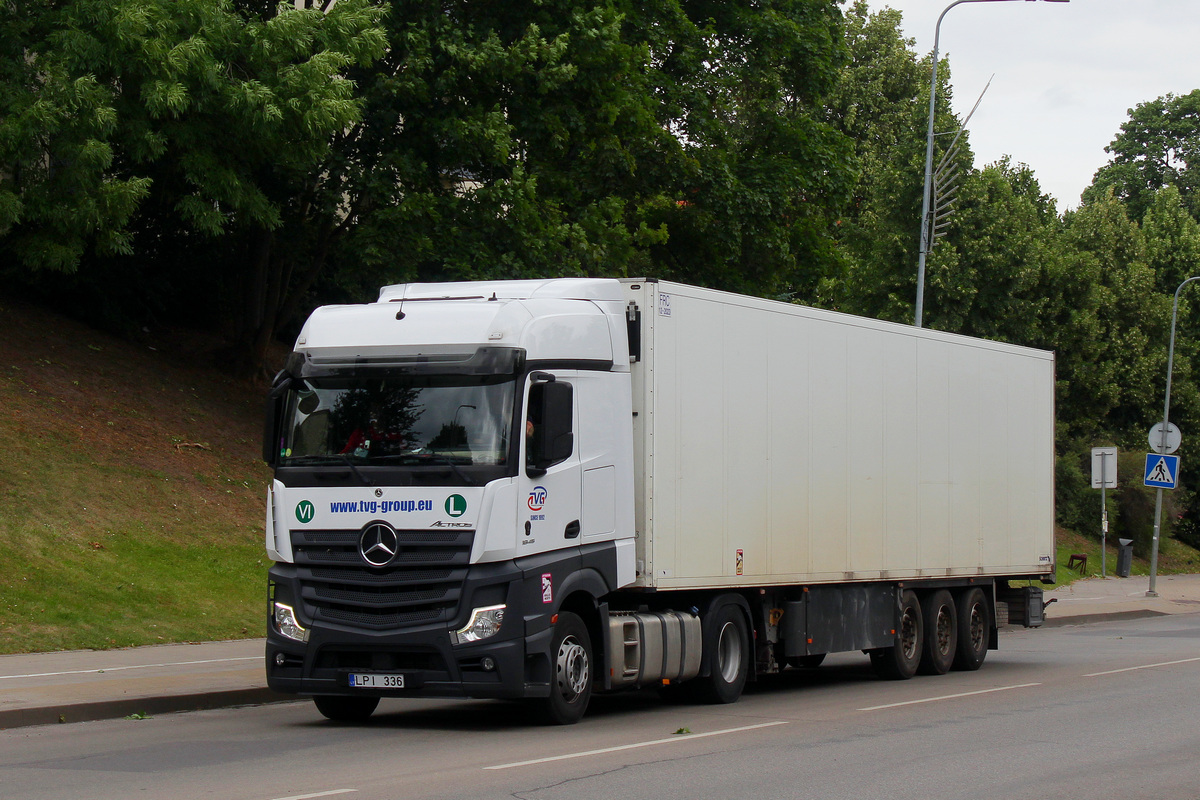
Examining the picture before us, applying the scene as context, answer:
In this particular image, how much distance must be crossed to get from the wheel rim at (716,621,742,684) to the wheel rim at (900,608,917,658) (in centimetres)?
367

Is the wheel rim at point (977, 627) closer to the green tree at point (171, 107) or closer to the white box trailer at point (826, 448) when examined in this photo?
the white box trailer at point (826, 448)

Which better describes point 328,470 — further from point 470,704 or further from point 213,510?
Result: point 213,510

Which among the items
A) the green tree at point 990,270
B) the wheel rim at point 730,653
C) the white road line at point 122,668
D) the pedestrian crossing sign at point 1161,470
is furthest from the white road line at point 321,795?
the green tree at point 990,270

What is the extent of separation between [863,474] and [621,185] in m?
12.3

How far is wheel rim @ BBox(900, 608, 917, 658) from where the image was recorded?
17.1 m

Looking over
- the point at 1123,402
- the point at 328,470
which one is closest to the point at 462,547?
the point at 328,470

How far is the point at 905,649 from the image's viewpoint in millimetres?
17188

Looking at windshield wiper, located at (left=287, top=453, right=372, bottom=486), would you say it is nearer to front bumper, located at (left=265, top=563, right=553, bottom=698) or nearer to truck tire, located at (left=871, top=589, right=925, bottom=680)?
front bumper, located at (left=265, top=563, right=553, bottom=698)

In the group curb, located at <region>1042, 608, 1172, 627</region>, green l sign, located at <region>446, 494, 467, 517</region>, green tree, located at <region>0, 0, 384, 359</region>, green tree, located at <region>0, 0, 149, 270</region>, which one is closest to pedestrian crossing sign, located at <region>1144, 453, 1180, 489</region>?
curb, located at <region>1042, 608, 1172, 627</region>

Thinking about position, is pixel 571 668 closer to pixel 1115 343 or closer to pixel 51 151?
pixel 51 151

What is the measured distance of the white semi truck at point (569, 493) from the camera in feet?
36.9

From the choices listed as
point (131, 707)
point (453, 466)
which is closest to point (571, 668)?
point (453, 466)

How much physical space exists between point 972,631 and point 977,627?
0.24m

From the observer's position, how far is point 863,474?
1586 cm
